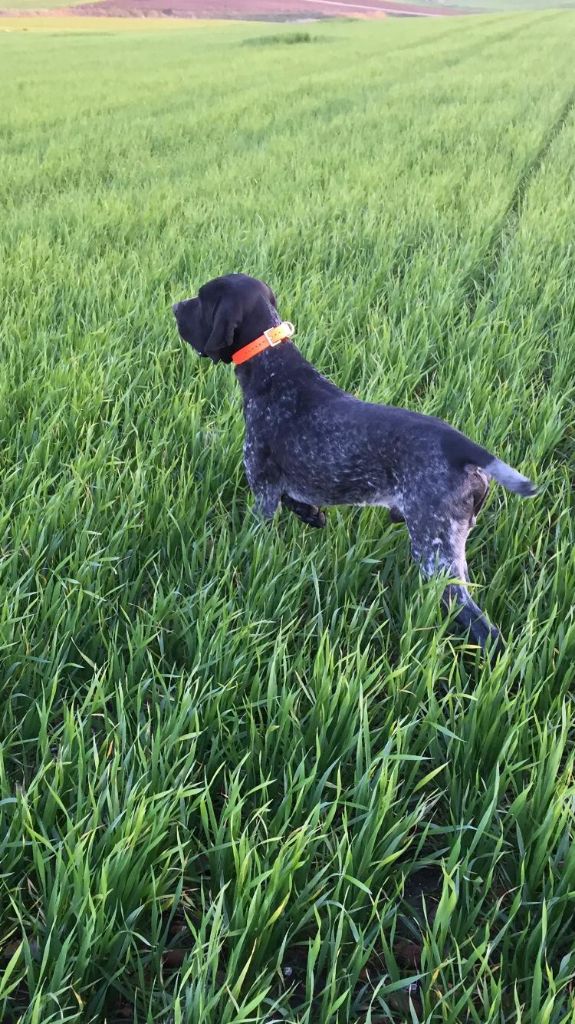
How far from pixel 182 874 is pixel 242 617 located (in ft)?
2.19

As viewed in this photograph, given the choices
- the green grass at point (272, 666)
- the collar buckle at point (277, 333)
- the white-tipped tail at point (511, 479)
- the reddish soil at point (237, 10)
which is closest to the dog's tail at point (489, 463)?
the white-tipped tail at point (511, 479)

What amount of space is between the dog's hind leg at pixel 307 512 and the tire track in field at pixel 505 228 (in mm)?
1852

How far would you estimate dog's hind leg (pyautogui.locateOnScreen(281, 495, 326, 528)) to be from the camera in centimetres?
212

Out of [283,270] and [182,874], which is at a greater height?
[283,270]

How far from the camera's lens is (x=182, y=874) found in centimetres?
113

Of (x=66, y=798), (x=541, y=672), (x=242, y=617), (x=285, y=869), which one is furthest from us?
(x=242, y=617)

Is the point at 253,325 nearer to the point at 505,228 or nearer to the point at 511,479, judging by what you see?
the point at 511,479

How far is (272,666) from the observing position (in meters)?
1.40

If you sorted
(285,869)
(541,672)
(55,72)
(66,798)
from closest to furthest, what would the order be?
1. (285,869)
2. (66,798)
3. (541,672)
4. (55,72)

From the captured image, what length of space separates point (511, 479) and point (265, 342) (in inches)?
30.6

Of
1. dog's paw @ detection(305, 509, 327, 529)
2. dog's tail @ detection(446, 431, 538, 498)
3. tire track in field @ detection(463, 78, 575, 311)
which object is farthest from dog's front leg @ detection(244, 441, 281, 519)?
tire track in field @ detection(463, 78, 575, 311)

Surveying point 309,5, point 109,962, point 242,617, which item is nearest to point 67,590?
point 242,617

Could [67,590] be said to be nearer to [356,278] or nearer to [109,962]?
[109,962]

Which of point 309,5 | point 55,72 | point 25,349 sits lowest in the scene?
point 25,349
